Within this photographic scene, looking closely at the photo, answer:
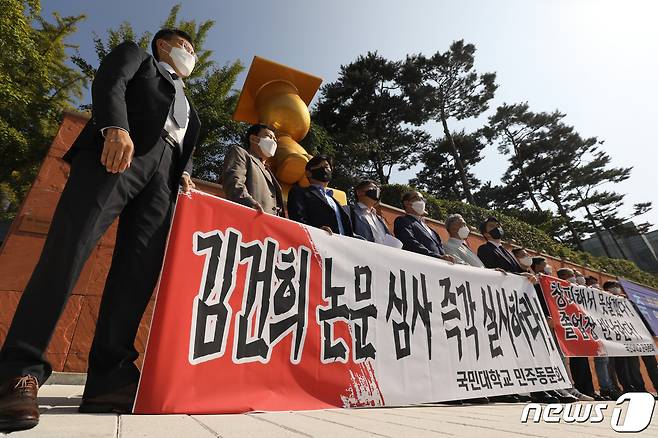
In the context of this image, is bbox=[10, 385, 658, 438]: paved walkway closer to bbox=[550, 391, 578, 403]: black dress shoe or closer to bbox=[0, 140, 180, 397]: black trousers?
bbox=[0, 140, 180, 397]: black trousers

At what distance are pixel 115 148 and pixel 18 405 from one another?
→ 85cm

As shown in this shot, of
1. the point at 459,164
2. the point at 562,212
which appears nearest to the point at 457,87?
the point at 459,164

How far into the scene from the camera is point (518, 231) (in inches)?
460

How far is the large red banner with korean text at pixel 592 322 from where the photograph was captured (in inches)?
148

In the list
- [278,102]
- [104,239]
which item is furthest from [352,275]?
[278,102]

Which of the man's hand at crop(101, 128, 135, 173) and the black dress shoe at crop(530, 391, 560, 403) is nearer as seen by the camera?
the man's hand at crop(101, 128, 135, 173)

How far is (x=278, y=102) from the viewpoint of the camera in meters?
4.66

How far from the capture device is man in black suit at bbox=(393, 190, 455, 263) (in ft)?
11.1

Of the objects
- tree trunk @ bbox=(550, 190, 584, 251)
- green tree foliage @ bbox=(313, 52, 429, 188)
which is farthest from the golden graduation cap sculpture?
tree trunk @ bbox=(550, 190, 584, 251)

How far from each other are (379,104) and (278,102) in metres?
17.0

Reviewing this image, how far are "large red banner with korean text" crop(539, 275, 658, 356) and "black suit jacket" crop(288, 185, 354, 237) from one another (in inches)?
104

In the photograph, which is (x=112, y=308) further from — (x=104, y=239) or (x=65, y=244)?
(x=104, y=239)

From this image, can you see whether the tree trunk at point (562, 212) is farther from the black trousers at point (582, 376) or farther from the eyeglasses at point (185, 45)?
the eyeglasses at point (185, 45)

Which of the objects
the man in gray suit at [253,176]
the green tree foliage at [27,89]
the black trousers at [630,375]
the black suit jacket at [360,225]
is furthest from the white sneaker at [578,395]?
the green tree foliage at [27,89]
